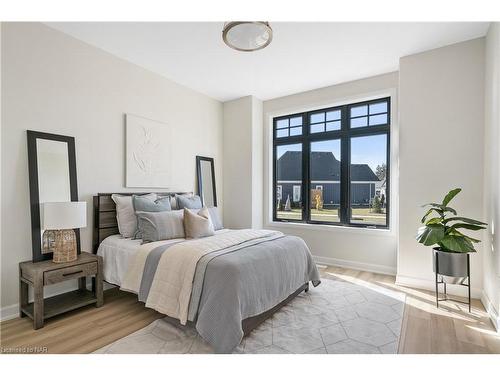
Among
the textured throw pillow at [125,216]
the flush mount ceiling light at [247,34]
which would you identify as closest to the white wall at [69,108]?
the textured throw pillow at [125,216]

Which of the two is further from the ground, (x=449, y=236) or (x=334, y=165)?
(x=334, y=165)

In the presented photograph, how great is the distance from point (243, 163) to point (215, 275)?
9.54ft

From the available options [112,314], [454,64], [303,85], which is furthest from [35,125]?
[454,64]

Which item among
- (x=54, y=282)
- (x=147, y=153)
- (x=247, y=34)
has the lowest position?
(x=54, y=282)

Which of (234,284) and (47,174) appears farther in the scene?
(47,174)

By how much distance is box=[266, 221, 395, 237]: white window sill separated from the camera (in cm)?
377

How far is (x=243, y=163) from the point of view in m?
4.69

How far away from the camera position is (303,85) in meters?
Result: 4.16

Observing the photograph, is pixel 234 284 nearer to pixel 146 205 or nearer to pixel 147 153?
pixel 146 205

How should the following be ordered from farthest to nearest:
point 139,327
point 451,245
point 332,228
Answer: point 332,228
point 451,245
point 139,327

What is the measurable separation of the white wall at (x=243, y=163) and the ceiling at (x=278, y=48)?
710mm

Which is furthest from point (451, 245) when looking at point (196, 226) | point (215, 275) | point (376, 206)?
point (196, 226)

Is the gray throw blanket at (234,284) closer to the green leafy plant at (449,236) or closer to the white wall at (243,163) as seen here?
the green leafy plant at (449,236)
